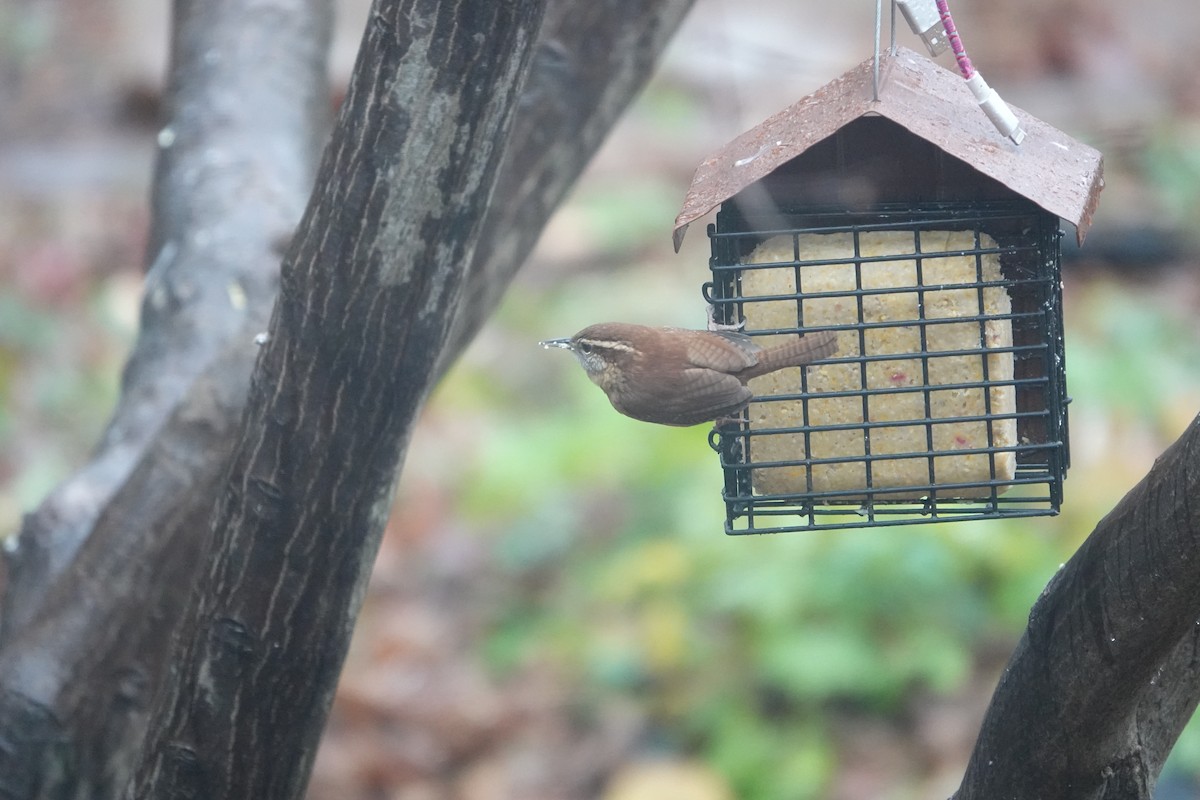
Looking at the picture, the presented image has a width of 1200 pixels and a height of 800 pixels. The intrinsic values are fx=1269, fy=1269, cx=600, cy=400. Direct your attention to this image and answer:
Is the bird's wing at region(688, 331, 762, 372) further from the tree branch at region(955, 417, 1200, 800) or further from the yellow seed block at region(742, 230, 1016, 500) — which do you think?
the tree branch at region(955, 417, 1200, 800)

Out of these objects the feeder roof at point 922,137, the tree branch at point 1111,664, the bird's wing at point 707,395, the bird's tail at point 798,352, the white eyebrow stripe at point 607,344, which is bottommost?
the tree branch at point 1111,664

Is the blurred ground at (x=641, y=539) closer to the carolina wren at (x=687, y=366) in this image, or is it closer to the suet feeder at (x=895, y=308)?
the suet feeder at (x=895, y=308)

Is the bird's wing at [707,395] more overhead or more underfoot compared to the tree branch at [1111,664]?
more overhead

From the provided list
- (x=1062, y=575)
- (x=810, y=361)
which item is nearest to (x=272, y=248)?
(x=810, y=361)

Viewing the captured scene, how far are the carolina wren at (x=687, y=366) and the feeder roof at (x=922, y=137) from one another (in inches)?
14.7

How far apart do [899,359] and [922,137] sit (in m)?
0.54

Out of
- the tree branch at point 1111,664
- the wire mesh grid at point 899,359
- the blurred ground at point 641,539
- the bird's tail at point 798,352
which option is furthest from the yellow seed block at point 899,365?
the blurred ground at point 641,539

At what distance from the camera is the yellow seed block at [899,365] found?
2.73 metres

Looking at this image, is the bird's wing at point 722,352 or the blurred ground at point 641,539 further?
the blurred ground at point 641,539

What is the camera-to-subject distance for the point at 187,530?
307 cm

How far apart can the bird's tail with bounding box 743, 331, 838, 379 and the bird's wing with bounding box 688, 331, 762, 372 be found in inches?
1.0

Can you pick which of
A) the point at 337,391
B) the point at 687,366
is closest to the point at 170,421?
the point at 337,391

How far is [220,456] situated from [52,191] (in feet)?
31.0

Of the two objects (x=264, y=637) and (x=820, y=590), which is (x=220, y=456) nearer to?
(x=264, y=637)
